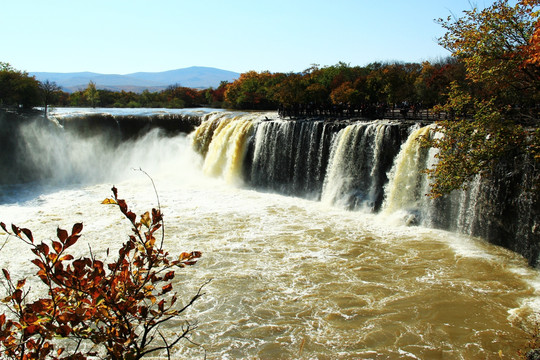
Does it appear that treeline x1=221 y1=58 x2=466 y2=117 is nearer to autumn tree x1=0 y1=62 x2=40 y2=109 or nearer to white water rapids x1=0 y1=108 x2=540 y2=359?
white water rapids x1=0 y1=108 x2=540 y2=359

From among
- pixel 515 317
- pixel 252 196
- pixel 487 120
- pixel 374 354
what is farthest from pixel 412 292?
pixel 252 196

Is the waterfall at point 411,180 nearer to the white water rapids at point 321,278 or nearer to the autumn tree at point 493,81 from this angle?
the white water rapids at point 321,278

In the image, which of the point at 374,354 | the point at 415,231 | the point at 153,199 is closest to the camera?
the point at 374,354

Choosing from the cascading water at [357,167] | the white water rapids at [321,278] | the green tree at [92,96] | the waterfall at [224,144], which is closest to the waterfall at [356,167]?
the cascading water at [357,167]

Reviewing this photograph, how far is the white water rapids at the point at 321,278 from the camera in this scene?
26.9 feet

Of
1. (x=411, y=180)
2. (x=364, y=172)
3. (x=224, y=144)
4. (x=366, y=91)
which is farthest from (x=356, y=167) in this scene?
(x=366, y=91)

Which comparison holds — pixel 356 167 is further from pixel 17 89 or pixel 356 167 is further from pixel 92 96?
pixel 92 96

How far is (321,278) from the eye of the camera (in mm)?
10992

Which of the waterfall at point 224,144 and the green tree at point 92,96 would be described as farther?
the green tree at point 92,96

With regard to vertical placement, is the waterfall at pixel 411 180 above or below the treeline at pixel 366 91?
below

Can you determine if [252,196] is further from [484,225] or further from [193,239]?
[484,225]

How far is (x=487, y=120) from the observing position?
1003 centimetres

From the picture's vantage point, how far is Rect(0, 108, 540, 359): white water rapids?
8.21 metres

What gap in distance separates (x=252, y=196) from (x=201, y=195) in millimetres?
2533
